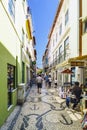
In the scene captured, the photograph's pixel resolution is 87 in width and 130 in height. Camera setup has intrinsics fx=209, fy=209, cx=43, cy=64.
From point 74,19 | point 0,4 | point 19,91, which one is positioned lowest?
point 19,91

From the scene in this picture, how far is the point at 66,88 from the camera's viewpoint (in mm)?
15008

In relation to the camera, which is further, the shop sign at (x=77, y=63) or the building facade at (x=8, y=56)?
the shop sign at (x=77, y=63)

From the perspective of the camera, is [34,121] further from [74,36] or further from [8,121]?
[74,36]

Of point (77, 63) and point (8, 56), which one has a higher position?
point (8, 56)

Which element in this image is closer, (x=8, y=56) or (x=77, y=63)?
(x=8, y=56)

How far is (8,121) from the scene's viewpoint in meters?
8.16

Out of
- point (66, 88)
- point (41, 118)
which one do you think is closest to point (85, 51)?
point (66, 88)

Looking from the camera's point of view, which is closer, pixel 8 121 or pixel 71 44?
pixel 8 121

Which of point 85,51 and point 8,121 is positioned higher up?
point 85,51

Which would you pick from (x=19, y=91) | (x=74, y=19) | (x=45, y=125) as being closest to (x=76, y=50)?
(x=74, y=19)

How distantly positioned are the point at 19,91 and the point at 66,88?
13.6 feet

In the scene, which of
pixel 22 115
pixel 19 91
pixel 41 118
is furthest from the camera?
pixel 19 91

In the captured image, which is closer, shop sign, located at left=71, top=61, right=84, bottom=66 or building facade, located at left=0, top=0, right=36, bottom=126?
building facade, located at left=0, top=0, right=36, bottom=126

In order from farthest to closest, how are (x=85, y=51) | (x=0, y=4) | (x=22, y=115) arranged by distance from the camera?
1. (x=85, y=51)
2. (x=22, y=115)
3. (x=0, y=4)
